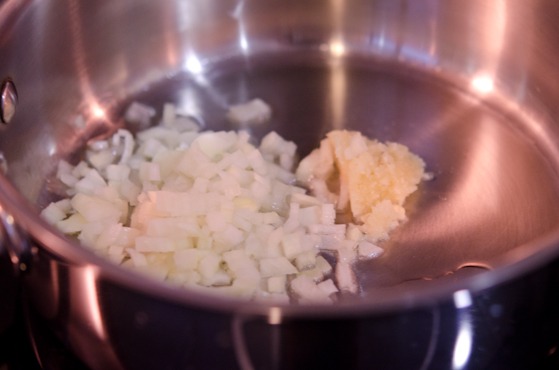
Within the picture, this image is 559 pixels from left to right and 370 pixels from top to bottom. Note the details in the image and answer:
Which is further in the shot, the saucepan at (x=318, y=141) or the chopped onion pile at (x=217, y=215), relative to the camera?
the chopped onion pile at (x=217, y=215)

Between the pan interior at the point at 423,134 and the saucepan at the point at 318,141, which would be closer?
the saucepan at the point at 318,141

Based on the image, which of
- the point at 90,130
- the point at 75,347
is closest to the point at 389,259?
the point at 75,347

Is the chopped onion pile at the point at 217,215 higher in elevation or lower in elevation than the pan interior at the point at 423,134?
lower

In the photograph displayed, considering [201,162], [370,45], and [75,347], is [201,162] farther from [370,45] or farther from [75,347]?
[370,45]

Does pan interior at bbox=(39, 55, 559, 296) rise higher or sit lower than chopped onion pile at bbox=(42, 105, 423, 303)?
higher

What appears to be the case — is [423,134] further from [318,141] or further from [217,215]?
[217,215]
